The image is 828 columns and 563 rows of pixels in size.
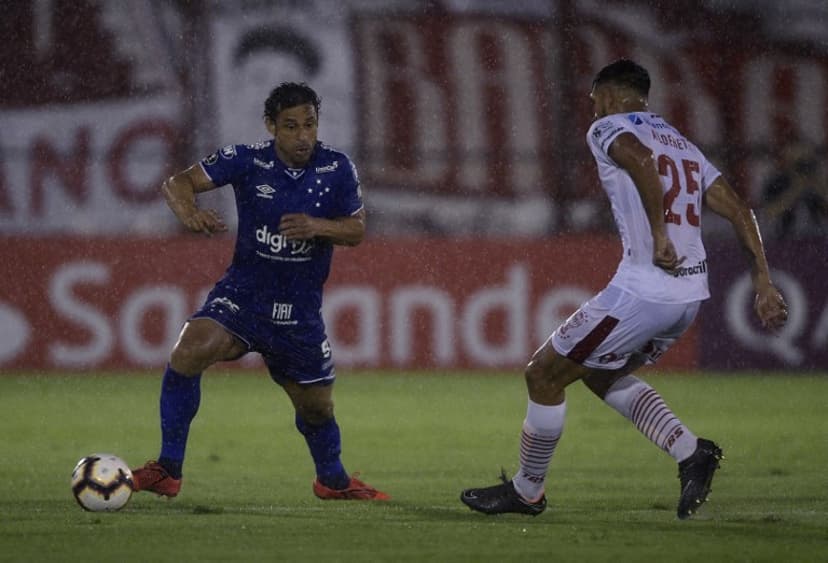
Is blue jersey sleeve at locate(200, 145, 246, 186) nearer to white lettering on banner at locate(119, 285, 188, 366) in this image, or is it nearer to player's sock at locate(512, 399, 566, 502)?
player's sock at locate(512, 399, 566, 502)

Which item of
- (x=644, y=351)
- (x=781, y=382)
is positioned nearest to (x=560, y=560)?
(x=644, y=351)

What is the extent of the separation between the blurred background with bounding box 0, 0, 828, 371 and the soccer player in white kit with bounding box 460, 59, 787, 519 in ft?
23.4

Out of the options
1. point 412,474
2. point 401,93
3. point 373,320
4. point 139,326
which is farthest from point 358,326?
point 412,474

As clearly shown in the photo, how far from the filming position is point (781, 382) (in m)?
13.1

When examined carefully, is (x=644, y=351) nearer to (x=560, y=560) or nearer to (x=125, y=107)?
(x=560, y=560)

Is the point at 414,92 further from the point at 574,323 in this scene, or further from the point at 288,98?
the point at 574,323

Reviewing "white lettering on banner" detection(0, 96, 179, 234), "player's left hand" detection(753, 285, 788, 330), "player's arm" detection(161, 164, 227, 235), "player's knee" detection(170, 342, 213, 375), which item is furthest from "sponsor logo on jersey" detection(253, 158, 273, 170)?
"white lettering on banner" detection(0, 96, 179, 234)

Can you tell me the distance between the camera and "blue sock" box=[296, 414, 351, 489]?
7.00m

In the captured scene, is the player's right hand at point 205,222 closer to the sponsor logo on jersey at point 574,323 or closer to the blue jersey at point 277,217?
the blue jersey at point 277,217

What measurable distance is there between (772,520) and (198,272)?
8042mm

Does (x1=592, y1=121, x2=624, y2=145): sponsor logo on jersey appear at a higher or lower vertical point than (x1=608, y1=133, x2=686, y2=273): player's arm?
higher

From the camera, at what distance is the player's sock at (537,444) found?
6.35 metres

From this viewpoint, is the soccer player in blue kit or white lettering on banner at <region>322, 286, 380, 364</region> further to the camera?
white lettering on banner at <region>322, 286, 380, 364</region>

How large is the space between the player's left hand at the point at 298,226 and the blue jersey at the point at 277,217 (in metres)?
0.27
